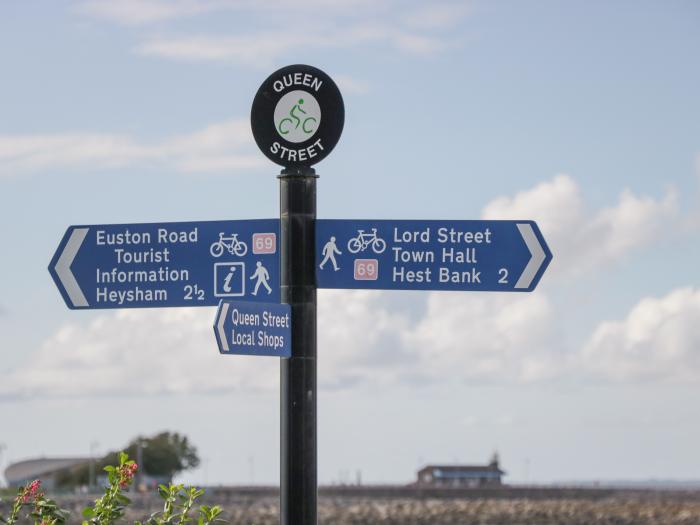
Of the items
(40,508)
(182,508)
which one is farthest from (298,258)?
(40,508)

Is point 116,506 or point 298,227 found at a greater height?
point 298,227

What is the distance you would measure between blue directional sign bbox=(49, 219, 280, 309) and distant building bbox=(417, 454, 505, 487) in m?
146

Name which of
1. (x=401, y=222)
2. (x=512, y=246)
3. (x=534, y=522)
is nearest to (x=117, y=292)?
(x=401, y=222)

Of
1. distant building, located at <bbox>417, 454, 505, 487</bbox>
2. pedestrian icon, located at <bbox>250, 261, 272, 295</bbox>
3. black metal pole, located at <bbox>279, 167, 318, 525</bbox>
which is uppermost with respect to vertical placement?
distant building, located at <bbox>417, 454, 505, 487</bbox>

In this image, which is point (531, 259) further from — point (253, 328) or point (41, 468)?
point (41, 468)

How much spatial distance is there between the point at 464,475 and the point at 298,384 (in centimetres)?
14907

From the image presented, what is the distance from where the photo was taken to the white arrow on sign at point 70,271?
841 cm

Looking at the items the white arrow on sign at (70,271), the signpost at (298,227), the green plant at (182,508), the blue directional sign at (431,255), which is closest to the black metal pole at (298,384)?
the signpost at (298,227)

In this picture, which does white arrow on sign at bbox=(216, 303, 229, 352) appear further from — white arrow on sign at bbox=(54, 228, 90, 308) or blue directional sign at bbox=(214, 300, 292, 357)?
white arrow on sign at bbox=(54, 228, 90, 308)

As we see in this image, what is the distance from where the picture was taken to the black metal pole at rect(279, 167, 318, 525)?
7891 mm

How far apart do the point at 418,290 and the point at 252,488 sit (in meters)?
140

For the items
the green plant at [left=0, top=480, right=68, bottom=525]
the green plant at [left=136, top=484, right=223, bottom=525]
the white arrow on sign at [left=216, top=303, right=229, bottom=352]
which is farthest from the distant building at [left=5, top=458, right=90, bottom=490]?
the white arrow on sign at [left=216, top=303, right=229, bottom=352]

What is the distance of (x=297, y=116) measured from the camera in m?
8.19

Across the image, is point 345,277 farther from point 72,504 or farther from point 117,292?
point 72,504
